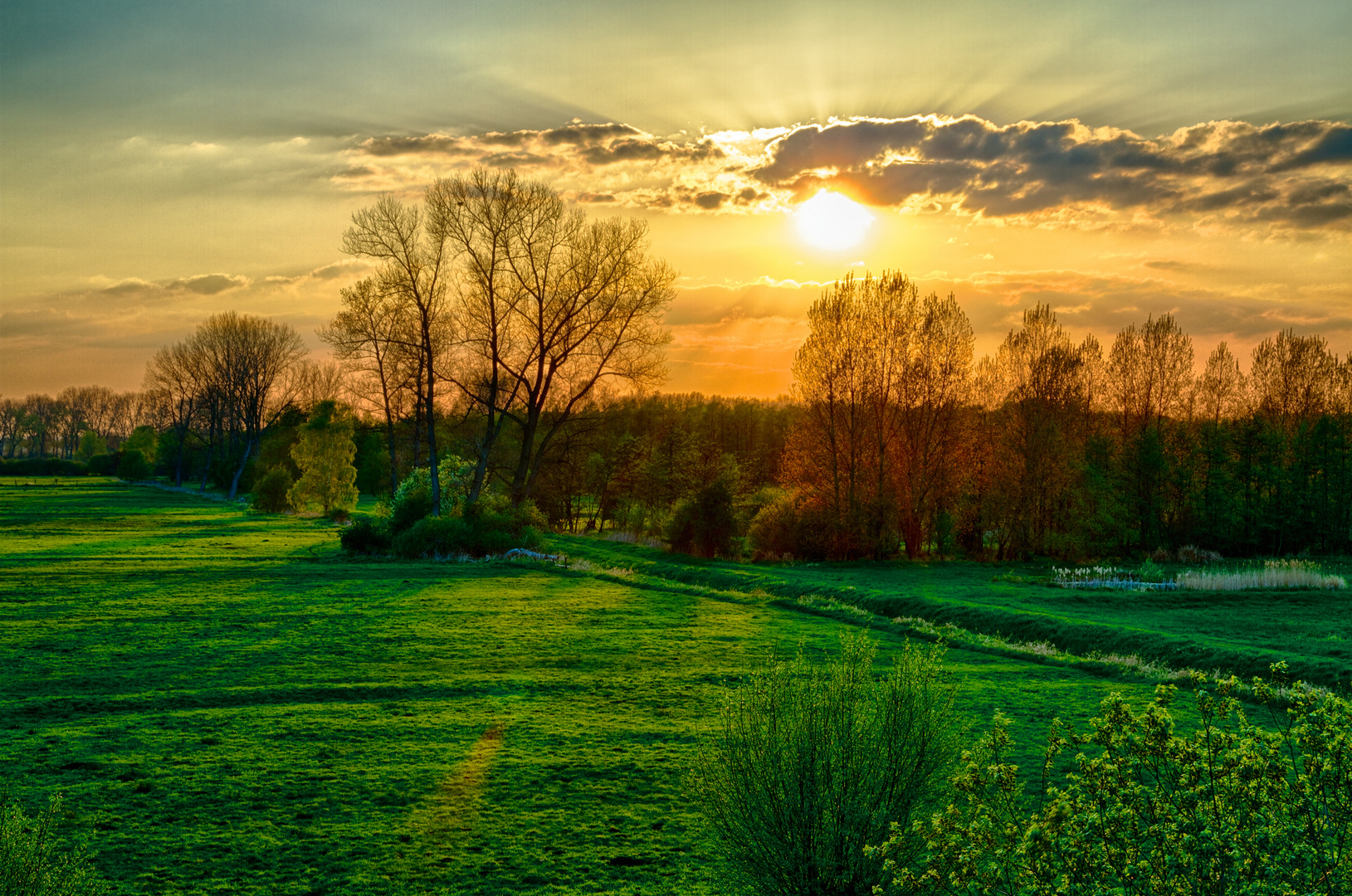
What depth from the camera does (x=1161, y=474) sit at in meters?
40.1

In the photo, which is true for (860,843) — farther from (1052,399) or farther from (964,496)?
(1052,399)

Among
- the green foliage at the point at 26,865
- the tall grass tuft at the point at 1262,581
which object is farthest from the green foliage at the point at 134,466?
the green foliage at the point at 26,865

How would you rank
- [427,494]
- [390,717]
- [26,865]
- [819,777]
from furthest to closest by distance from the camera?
[427,494] → [390,717] → [819,777] → [26,865]

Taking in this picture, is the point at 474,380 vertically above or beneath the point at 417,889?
above

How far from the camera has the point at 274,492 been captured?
54.0 m

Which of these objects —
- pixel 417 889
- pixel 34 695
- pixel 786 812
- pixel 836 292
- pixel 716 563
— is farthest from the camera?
pixel 836 292

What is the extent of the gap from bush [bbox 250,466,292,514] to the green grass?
1176 inches

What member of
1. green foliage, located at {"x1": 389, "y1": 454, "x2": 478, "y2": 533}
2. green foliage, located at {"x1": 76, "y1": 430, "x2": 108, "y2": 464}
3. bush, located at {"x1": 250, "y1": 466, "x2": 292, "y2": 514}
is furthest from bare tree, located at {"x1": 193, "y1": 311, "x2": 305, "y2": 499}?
green foliage, located at {"x1": 76, "y1": 430, "x2": 108, "y2": 464}

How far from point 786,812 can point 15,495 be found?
84.7m

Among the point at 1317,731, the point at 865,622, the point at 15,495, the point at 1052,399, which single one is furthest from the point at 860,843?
the point at 15,495

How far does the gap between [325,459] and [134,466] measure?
2518 inches

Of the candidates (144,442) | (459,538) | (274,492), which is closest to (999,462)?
(459,538)

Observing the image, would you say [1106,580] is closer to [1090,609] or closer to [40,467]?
[1090,609]

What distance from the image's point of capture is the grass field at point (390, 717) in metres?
6.66
